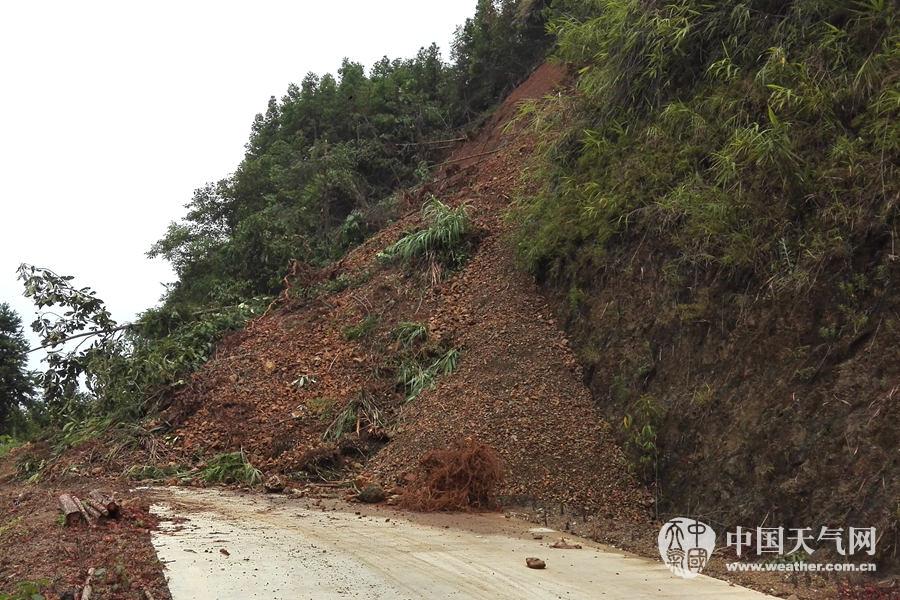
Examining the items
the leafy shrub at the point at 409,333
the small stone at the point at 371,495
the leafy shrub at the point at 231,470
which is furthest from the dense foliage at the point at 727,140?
the leafy shrub at the point at 231,470

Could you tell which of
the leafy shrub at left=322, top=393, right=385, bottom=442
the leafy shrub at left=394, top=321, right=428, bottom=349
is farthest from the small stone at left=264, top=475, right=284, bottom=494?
the leafy shrub at left=394, top=321, right=428, bottom=349

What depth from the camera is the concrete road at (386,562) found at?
4680 millimetres

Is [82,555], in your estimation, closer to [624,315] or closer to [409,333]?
[624,315]

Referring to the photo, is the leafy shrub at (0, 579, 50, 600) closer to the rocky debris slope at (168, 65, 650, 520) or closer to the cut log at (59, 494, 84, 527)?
the cut log at (59, 494, 84, 527)

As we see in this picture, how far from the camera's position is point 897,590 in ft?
14.5

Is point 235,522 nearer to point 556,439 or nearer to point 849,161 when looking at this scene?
point 556,439

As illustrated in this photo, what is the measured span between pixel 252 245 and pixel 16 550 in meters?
12.4

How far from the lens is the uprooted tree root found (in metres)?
7.66

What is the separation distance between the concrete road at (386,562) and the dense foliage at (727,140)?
9.65 ft

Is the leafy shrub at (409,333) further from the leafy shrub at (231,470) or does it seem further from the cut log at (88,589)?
the cut log at (88,589)

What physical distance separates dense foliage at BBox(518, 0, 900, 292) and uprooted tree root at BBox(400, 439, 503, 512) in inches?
116

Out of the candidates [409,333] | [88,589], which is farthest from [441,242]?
[88,589]

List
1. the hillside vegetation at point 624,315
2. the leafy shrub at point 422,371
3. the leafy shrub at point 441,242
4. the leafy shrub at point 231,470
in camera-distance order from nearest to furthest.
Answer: the hillside vegetation at point 624,315, the leafy shrub at point 231,470, the leafy shrub at point 422,371, the leafy shrub at point 441,242

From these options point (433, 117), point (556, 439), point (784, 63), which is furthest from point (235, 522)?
point (433, 117)
